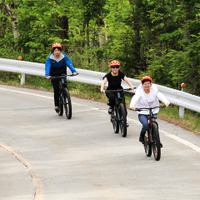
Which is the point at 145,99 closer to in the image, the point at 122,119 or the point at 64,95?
the point at 122,119

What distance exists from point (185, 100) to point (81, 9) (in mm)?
11939

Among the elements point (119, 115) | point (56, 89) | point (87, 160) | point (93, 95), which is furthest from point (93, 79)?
point (87, 160)

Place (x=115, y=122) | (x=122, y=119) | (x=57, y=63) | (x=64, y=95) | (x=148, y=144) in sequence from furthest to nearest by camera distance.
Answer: (x=57, y=63)
(x=64, y=95)
(x=115, y=122)
(x=122, y=119)
(x=148, y=144)

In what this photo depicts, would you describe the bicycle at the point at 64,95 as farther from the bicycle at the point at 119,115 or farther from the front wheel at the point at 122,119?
the front wheel at the point at 122,119

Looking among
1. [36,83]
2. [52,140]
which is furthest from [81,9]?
[52,140]

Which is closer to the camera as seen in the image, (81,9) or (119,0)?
(81,9)

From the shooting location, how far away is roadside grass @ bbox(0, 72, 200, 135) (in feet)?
44.5

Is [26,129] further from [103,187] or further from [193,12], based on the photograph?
[193,12]

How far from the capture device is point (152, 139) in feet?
34.0

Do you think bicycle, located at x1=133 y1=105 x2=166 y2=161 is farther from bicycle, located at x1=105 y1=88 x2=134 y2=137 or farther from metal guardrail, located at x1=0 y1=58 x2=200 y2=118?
metal guardrail, located at x1=0 y1=58 x2=200 y2=118

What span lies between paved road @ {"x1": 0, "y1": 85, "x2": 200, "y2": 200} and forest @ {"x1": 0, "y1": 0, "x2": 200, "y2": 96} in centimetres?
561

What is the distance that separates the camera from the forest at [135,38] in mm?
19891

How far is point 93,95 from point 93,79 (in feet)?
1.65

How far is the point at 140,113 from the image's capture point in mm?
10633
